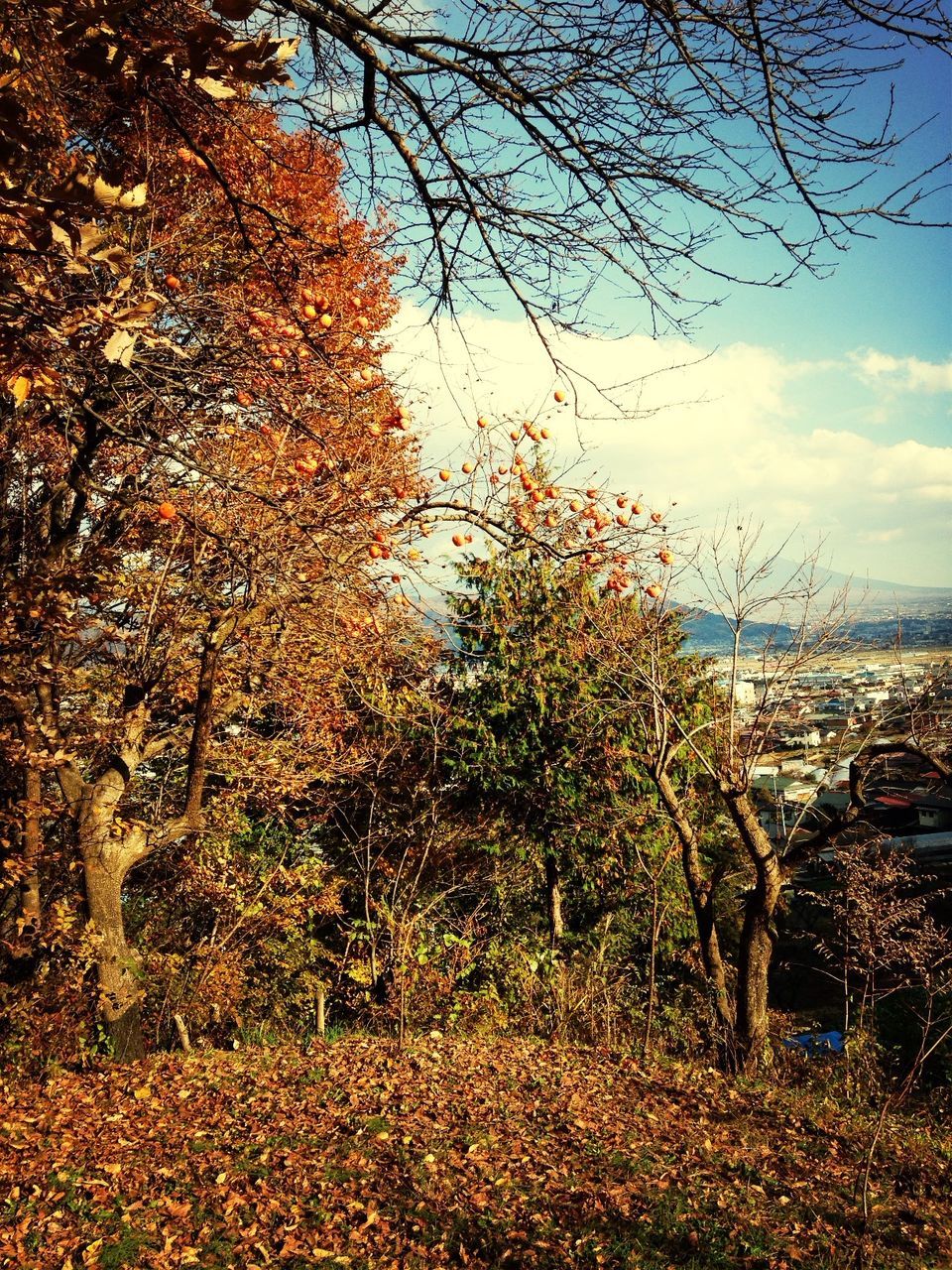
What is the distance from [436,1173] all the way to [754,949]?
4260 mm

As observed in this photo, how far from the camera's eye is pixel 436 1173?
4.37 metres

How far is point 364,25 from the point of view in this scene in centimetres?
251

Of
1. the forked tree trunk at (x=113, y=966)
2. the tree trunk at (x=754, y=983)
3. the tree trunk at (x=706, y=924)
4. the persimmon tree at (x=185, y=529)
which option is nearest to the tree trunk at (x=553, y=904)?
the tree trunk at (x=706, y=924)

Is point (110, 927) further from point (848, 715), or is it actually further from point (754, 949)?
point (848, 715)

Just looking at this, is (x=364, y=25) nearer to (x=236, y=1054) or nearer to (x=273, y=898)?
(x=236, y=1054)

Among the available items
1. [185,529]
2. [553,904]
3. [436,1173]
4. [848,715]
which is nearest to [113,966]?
[436,1173]

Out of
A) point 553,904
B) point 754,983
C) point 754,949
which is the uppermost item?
point 754,949

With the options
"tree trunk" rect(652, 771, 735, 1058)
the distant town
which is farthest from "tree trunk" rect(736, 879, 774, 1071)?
the distant town

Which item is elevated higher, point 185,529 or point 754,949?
point 185,529

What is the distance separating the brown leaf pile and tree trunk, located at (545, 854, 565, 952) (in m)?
5.13

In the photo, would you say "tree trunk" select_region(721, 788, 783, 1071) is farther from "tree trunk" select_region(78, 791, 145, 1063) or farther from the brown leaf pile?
"tree trunk" select_region(78, 791, 145, 1063)

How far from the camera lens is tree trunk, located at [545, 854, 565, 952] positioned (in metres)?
11.6

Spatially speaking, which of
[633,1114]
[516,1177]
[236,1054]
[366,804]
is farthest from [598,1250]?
[366,804]

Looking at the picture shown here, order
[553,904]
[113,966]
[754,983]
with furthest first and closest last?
[553,904], [754,983], [113,966]
